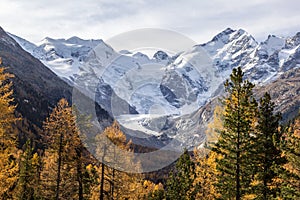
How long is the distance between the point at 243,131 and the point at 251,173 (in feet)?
10.4

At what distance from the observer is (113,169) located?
4419 centimetres

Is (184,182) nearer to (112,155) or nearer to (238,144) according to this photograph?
(112,155)

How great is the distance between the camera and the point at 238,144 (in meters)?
29.6

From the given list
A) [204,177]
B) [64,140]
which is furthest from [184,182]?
[64,140]

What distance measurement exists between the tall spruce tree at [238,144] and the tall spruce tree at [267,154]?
965 mm

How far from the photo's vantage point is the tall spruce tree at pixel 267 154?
29.9 m

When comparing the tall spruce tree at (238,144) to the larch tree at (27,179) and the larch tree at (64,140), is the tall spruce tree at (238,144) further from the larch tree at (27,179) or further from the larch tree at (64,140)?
the larch tree at (27,179)

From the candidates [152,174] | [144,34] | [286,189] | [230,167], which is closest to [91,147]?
[144,34]

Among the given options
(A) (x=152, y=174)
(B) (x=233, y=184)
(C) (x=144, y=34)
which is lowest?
(A) (x=152, y=174)

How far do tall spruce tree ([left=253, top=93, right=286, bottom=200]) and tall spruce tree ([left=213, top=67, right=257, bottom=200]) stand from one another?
965 mm

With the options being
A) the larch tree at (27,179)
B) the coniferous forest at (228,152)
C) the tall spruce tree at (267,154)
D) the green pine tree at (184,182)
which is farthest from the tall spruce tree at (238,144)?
the larch tree at (27,179)

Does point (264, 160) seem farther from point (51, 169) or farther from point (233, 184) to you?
point (51, 169)

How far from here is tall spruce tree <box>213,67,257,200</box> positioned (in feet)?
96.3

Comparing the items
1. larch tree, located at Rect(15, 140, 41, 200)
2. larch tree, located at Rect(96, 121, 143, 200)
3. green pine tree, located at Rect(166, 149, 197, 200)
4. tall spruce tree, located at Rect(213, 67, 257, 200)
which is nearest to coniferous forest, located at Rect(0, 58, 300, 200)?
tall spruce tree, located at Rect(213, 67, 257, 200)
